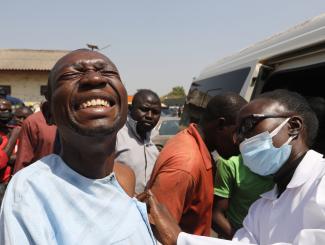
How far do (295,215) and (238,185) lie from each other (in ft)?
3.28

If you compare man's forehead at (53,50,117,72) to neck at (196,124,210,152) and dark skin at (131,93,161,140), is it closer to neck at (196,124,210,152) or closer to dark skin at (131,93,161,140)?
neck at (196,124,210,152)

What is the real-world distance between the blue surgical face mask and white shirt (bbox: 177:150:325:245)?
0.44 ft

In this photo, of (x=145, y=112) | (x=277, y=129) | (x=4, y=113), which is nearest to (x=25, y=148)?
(x=145, y=112)

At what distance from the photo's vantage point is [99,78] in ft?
4.20

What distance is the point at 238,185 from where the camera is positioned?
9.61ft

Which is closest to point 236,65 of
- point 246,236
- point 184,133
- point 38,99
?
point 184,133

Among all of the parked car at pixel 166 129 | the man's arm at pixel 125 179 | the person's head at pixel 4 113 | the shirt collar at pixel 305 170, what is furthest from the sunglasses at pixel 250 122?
the parked car at pixel 166 129

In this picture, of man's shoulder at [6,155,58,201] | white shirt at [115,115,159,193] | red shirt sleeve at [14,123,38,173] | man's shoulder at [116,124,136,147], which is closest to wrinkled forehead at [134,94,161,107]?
white shirt at [115,115,159,193]

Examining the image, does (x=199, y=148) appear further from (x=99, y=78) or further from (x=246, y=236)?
(x=99, y=78)

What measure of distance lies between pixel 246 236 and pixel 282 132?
664 millimetres

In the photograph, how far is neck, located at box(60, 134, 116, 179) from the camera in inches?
49.5

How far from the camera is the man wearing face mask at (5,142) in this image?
4.39 m

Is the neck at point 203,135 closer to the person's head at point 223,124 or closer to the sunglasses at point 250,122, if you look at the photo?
the person's head at point 223,124

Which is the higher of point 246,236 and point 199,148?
point 199,148
